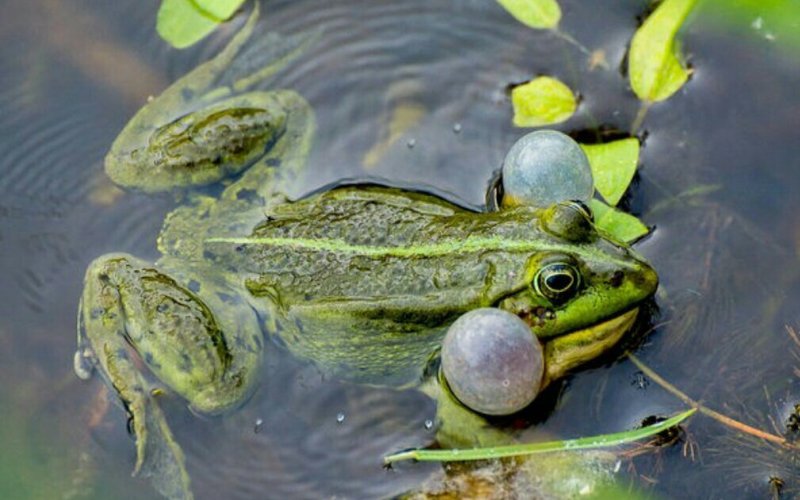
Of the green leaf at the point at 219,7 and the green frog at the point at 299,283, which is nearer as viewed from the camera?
the green frog at the point at 299,283

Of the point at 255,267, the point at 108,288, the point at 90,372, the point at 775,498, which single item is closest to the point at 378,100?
the point at 255,267

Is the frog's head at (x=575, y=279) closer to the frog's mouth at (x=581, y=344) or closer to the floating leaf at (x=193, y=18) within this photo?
the frog's mouth at (x=581, y=344)

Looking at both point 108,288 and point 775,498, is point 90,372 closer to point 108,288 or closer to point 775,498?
point 108,288

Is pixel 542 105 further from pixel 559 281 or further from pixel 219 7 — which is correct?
pixel 219 7

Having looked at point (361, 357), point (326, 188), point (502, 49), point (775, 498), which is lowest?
point (775, 498)

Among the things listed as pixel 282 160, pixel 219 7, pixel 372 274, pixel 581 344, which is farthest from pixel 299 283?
pixel 219 7

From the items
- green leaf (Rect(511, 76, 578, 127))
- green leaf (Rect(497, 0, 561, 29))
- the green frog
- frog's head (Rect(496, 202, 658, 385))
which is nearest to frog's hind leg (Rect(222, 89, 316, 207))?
the green frog

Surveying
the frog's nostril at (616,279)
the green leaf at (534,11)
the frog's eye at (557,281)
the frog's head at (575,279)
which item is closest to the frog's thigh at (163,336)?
the frog's head at (575,279)

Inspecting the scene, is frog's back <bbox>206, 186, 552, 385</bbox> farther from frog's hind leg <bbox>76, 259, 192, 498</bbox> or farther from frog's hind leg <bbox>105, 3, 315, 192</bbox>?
frog's hind leg <bbox>76, 259, 192, 498</bbox>
